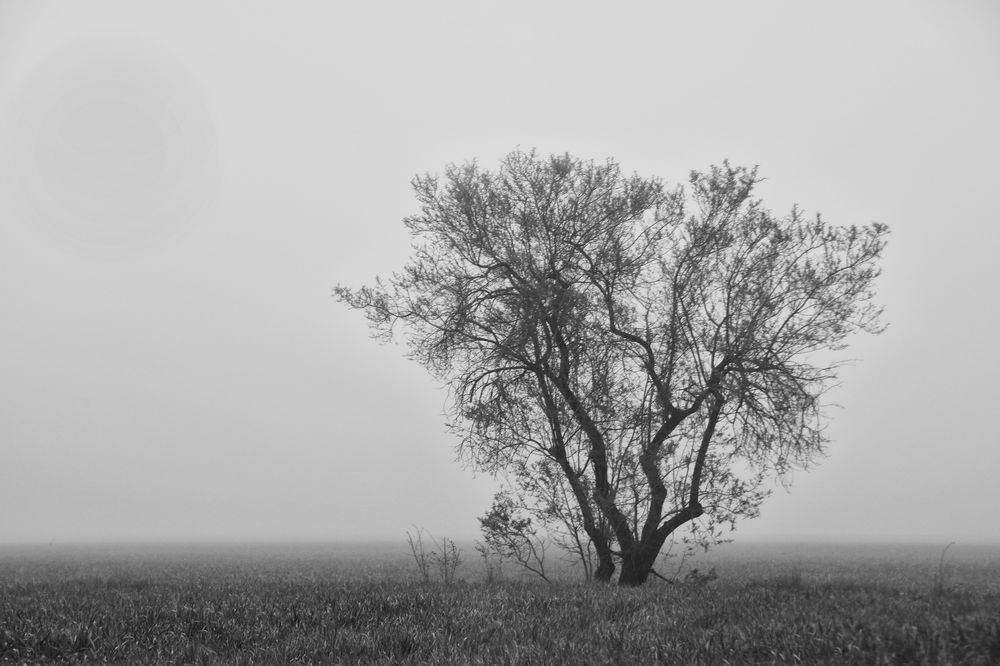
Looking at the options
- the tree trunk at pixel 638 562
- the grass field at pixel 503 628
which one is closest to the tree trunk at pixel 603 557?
the tree trunk at pixel 638 562

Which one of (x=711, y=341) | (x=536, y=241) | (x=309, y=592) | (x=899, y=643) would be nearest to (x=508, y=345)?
(x=536, y=241)

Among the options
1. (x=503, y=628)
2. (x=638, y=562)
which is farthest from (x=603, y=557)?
(x=503, y=628)

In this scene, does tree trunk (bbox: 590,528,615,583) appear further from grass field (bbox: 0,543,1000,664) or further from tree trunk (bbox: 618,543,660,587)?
grass field (bbox: 0,543,1000,664)

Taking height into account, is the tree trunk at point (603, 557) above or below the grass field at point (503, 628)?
above

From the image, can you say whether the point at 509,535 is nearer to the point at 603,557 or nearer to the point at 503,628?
the point at 603,557

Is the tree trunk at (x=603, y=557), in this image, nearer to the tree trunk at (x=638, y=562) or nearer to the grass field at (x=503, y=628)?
the tree trunk at (x=638, y=562)

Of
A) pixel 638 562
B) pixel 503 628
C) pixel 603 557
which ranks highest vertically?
pixel 603 557

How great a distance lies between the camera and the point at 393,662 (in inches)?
238

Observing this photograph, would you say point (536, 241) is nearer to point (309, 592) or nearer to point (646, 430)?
point (646, 430)

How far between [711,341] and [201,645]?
1210 centimetres

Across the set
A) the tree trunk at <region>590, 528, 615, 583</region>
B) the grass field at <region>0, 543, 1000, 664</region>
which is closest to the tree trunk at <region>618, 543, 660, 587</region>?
the tree trunk at <region>590, 528, 615, 583</region>

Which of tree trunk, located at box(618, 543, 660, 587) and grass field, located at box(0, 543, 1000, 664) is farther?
tree trunk, located at box(618, 543, 660, 587)

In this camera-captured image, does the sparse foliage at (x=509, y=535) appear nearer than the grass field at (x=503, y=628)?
No

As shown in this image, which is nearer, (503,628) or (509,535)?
(503,628)
